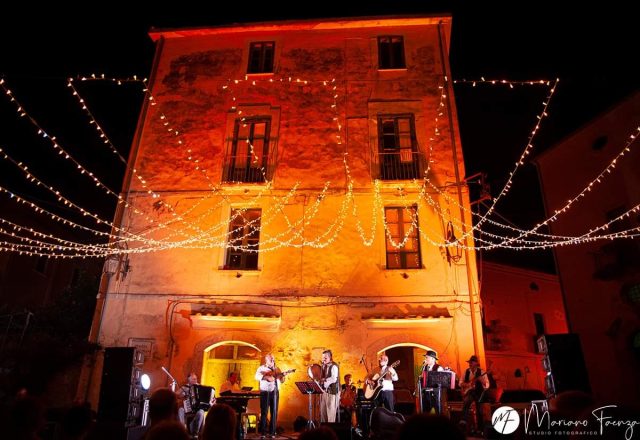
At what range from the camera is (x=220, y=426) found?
10.9ft

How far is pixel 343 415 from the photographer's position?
8.93 meters

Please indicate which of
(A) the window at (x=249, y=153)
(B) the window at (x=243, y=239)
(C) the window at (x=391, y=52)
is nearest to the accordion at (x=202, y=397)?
(B) the window at (x=243, y=239)

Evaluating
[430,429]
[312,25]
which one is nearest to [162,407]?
[430,429]

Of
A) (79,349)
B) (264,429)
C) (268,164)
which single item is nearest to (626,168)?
(268,164)

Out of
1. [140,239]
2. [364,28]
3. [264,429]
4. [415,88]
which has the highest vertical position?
[364,28]

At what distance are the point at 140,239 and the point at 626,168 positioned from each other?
14563 millimetres

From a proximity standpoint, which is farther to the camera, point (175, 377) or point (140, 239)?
point (140, 239)

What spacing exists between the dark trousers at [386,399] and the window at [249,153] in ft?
20.9

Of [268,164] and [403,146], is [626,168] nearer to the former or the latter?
[403,146]

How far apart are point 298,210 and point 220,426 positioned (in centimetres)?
874

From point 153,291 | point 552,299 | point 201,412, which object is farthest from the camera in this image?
point 552,299

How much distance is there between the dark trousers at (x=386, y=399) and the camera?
8.43 metres

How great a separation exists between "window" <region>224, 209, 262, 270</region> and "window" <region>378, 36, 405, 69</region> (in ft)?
19.6

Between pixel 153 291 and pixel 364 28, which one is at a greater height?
pixel 364 28
